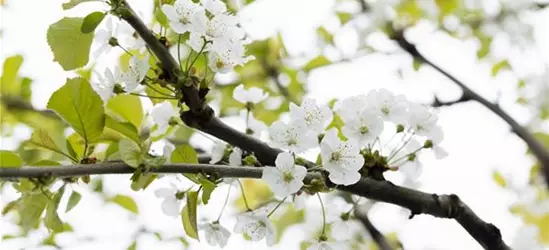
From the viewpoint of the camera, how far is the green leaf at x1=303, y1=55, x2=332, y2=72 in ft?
4.46

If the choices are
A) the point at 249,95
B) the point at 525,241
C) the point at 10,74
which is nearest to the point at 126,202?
the point at 10,74

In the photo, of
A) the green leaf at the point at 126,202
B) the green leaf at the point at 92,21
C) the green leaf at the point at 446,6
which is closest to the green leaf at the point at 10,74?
the green leaf at the point at 126,202

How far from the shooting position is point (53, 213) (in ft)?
1.98

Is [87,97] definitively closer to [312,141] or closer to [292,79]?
[312,141]

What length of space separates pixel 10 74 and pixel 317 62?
0.60m

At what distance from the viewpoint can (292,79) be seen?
1397 mm

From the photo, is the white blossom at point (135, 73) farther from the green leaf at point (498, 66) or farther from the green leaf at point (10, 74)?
the green leaf at point (498, 66)

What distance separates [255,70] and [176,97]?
0.83 m

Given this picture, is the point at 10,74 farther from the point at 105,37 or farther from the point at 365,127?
the point at 365,127

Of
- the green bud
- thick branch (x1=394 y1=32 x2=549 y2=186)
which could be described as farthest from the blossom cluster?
thick branch (x1=394 y1=32 x2=549 y2=186)

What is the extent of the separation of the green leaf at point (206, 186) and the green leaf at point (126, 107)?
19cm

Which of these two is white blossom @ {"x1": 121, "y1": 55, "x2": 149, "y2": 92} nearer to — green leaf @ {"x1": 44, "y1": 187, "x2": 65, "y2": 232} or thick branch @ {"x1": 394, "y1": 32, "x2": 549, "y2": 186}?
green leaf @ {"x1": 44, "y1": 187, "x2": 65, "y2": 232}

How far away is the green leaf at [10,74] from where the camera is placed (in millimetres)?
1070

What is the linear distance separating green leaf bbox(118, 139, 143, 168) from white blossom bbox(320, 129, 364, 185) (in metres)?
0.16
